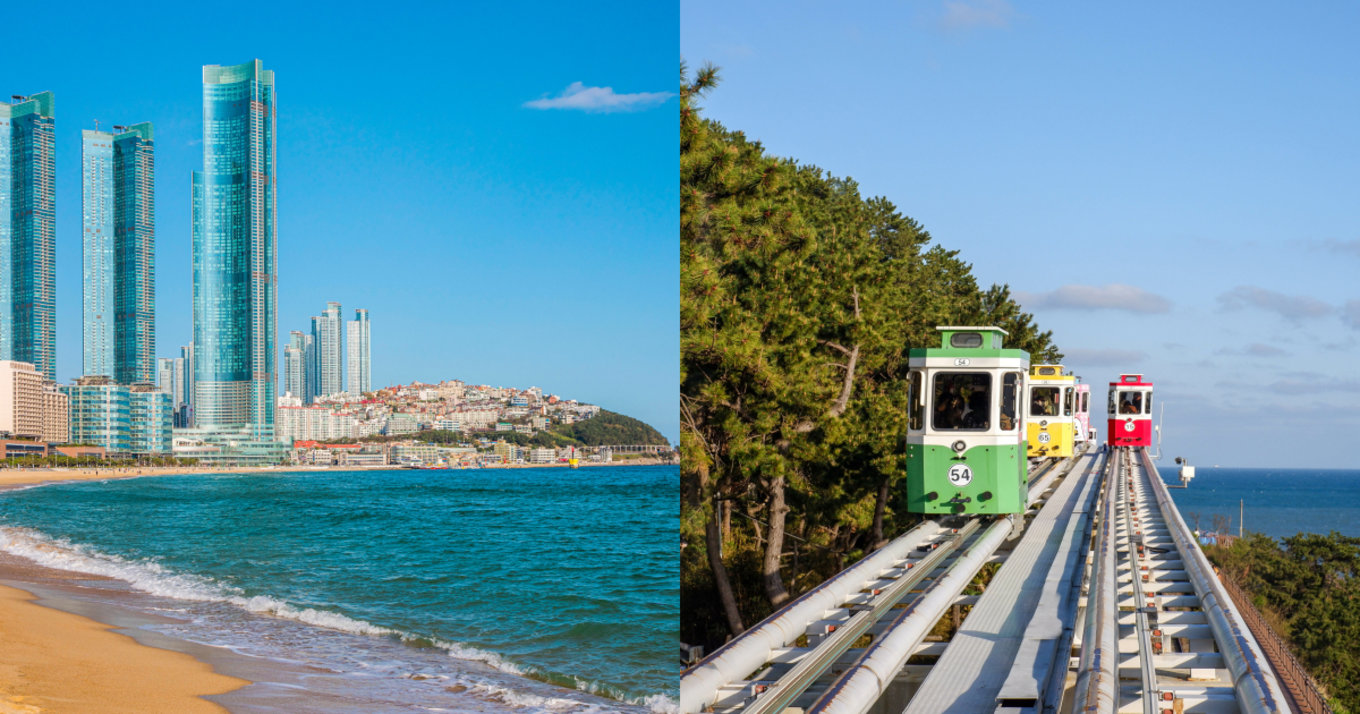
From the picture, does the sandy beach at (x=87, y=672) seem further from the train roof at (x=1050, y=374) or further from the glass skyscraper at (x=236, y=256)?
the glass skyscraper at (x=236, y=256)

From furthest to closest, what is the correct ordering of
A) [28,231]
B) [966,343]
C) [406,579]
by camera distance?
[28,231]
[406,579]
[966,343]

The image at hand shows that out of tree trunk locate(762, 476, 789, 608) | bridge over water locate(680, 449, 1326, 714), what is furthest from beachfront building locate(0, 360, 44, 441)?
bridge over water locate(680, 449, 1326, 714)

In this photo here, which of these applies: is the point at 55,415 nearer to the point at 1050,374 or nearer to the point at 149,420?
the point at 149,420

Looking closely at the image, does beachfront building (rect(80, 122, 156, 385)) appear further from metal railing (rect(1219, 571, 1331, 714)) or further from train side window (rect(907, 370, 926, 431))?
metal railing (rect(1219, 571, 1331, 714))

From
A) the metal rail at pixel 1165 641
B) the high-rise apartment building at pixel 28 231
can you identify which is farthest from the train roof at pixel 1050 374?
the high-rise apartment building at pixel 28 231

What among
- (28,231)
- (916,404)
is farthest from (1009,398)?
(28,231)

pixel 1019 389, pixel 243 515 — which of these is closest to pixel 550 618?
pixel 1019 389
